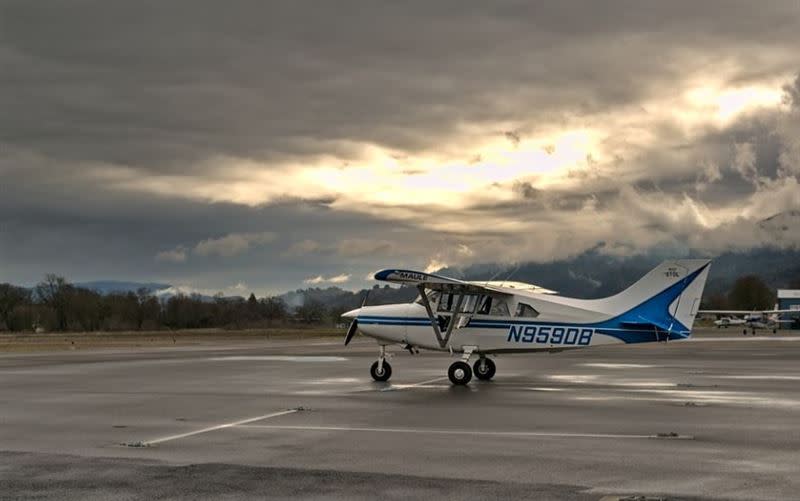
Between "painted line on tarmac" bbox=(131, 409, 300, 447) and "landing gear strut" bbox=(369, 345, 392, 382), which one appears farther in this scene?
"landing gear strut" bbox=(369, 345, 392, 382)

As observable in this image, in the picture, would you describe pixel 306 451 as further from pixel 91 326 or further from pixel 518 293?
pixel 91 326

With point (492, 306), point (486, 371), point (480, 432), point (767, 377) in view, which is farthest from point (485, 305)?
point (480, 432)

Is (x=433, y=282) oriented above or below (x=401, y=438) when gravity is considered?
above

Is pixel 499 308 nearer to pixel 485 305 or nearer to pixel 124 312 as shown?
pixel 485 305

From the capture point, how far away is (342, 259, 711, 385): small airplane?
75.2ft

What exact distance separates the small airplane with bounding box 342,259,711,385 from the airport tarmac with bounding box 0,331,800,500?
48.6 inches

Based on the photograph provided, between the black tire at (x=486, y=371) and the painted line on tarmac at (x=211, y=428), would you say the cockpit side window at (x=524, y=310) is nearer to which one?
the black tire at (x=486, y=371)

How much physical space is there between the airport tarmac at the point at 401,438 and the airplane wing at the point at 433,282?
254 cm

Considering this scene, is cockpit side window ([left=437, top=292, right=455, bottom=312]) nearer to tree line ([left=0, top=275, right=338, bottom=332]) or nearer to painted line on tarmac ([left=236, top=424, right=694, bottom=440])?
painted line on tarmac ([left=236, top=424, right=694, bottom=440])

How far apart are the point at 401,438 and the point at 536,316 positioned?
1064 cm

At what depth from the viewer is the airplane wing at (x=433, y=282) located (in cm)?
2200

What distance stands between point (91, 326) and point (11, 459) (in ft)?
430

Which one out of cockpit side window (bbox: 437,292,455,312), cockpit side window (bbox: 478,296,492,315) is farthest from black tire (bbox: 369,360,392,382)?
cockpit side window (bbox: 478,296,492,315)

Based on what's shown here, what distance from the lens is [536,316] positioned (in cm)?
2333
